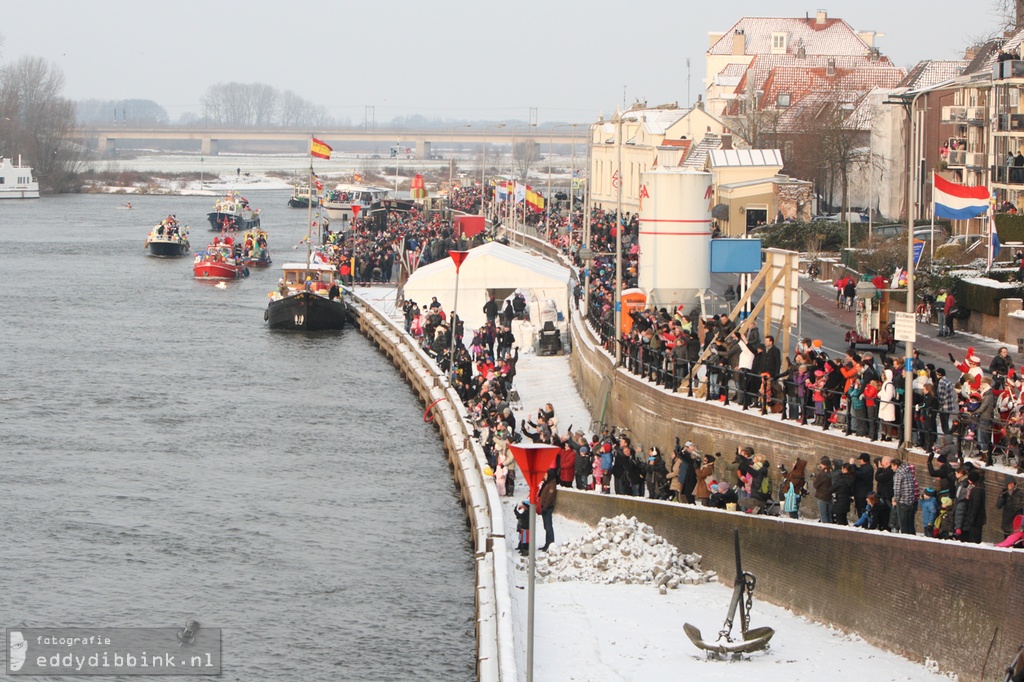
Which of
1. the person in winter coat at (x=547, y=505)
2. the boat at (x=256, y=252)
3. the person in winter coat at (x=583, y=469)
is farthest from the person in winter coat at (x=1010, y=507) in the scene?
the boat at (x=256, y=252)

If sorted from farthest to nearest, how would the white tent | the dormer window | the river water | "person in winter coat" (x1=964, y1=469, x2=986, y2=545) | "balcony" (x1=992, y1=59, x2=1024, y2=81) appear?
the dormer window, "balcony" (x1=992, y1=59, x2=1024, y2=81), the white tent, the river water, "person in winter coat" (x1=964, y1=469, x2=986, y2=545)

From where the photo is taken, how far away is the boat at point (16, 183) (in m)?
156

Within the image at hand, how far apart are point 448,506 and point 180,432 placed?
9.88m

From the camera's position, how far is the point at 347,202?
138875 millimetres

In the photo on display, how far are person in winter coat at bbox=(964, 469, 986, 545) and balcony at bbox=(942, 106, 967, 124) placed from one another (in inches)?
1628

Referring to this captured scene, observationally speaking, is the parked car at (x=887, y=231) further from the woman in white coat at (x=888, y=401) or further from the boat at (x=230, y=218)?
the boat at (x=230, y=218)

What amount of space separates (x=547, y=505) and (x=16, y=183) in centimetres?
14399

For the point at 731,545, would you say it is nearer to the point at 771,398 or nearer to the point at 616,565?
the point at 616,565

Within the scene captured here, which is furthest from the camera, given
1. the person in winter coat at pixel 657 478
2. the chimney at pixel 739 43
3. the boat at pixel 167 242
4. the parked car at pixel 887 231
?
the chimney at pixel 739 43

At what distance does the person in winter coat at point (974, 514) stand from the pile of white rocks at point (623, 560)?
14.3ft

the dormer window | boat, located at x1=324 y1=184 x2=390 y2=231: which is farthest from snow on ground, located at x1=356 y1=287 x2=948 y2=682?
boat, located at x1=324 y1=184 x2=390 y2=231

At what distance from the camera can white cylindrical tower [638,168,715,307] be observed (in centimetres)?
3225

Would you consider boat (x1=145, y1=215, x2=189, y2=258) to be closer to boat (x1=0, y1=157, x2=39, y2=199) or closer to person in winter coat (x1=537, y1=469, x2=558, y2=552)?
person in winter coat (x1=537, y1=469, x2=558, y2=552)

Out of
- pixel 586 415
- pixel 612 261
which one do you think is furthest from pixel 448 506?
pixel 612 261
